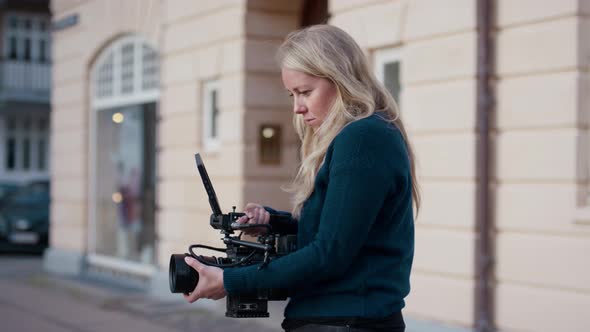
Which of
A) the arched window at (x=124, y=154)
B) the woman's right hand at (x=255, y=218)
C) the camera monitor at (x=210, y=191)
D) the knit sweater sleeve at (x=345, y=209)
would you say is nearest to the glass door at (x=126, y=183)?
the arched window at (x=124, y=154)

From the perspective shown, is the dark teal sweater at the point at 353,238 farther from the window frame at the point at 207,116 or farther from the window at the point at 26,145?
the window at the point at 26,145

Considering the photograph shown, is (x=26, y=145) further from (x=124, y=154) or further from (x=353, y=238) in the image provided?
(x=353, y=238)

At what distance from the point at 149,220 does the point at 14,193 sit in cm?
702

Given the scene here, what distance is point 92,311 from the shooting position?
8.96m

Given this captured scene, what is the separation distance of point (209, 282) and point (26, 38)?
23.8m

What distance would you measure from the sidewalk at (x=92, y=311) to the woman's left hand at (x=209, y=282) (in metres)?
5.32

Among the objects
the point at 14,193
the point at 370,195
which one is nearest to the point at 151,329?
the point at 370,195

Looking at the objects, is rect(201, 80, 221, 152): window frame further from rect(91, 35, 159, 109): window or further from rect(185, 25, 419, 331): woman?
rect(185, 25, 419, 331): woman

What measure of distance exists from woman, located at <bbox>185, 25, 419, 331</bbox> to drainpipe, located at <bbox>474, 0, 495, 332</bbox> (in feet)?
13.3

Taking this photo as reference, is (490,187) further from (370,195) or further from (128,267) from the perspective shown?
(128,267)

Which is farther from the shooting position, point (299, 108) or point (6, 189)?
point (6, 189)

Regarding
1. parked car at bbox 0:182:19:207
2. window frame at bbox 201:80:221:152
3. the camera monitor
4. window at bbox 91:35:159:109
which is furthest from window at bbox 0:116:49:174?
the camera monitor

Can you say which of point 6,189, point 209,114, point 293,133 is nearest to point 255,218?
point 293,133

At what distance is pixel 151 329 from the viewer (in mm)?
7828
